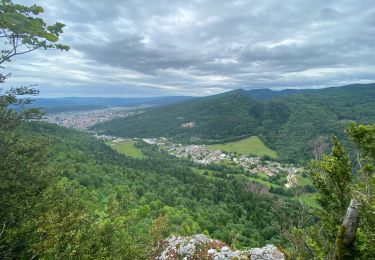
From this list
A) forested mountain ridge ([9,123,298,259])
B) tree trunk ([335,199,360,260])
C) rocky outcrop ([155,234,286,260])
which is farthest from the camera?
rocky outcrop ([155,234,286,260])

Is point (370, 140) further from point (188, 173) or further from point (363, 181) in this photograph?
point (188, 173)

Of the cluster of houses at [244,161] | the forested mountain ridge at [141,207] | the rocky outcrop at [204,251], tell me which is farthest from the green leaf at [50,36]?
the cluster of houses at [244,161]

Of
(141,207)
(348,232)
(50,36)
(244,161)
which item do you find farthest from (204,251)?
(244,161)

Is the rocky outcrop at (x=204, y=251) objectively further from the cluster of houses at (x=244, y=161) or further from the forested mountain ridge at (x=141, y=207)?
the cluster of houses at (x=244, y=161)

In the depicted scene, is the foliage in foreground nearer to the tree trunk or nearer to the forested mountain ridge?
the tree trunk

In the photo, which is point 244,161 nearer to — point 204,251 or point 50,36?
point 204,251

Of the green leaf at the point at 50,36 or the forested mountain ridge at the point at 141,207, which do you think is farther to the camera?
the green leaf at the point at 50,36

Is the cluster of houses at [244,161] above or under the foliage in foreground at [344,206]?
under

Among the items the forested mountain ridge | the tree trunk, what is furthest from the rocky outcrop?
the tree trunk

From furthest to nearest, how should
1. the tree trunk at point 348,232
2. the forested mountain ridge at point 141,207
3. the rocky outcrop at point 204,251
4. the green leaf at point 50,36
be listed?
the rocky outcrop at point 204,251 → the green leaf at point 50,36 → the forested mountain ridge at point 141,207 → the tree trunk at point 348,232
